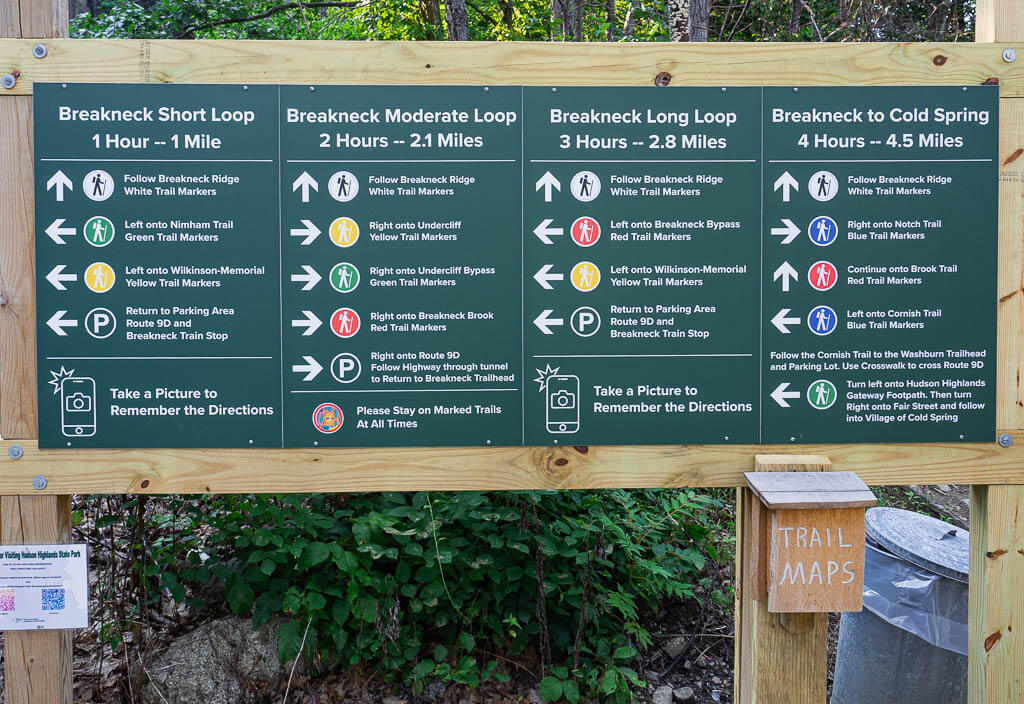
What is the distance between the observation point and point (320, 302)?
269 cm

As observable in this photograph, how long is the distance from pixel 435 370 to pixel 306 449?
0.54m

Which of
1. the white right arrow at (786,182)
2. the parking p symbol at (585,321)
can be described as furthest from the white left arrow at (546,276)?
the white right arrow at (786,182)

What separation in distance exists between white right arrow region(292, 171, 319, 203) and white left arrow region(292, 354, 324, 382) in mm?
566

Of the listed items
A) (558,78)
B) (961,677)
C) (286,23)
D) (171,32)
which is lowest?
(961,677)

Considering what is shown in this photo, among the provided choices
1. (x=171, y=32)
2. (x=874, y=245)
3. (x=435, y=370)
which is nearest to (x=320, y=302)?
(x=435, y=370)

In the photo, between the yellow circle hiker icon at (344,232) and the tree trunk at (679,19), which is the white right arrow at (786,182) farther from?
the tree trunk at (679,19)

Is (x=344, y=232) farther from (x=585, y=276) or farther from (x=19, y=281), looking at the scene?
(x=19, y=281)

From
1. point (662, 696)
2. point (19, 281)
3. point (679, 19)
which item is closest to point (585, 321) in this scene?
point (19, 281)

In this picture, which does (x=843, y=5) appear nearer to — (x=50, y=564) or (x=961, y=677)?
(x=961, y=677)

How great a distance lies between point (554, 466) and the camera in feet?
8.96

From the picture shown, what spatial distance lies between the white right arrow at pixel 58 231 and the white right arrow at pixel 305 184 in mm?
799

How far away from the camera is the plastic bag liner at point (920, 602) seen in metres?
3.37

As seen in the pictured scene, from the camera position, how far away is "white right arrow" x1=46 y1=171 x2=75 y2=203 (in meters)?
2.64

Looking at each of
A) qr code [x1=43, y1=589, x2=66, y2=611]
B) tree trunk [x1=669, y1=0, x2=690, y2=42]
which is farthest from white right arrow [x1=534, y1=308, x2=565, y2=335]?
tree trunk [x1=669, y1=0, x2=690, y2=42]
